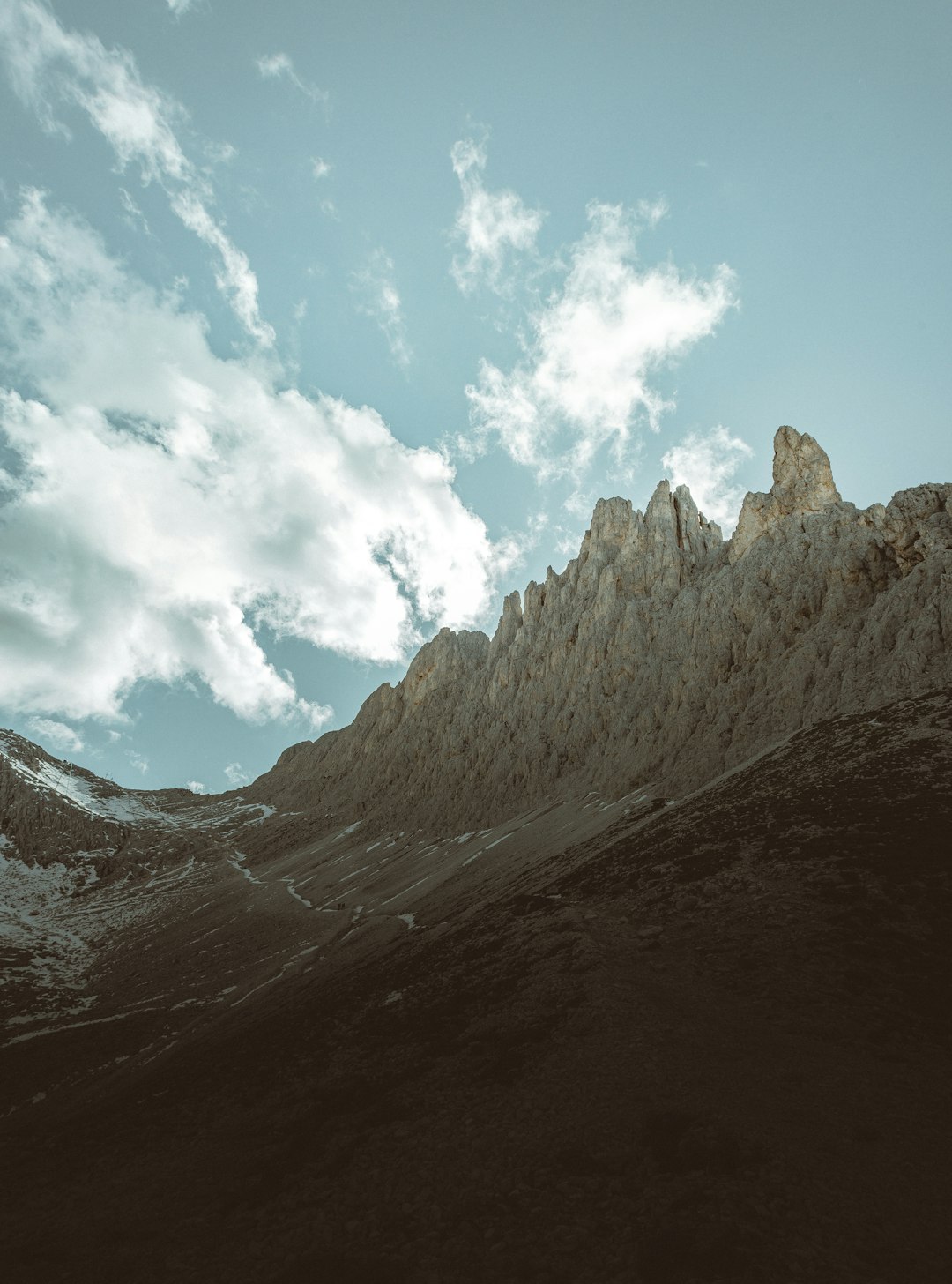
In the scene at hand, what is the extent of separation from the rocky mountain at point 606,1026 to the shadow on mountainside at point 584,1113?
0.10 meters

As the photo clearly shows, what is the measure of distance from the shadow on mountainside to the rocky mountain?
0.32ft

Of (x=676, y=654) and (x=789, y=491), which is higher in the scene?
(x=789, y=491)

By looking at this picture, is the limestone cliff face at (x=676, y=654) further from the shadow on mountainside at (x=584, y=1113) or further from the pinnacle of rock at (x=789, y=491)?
the shadow on mountainside at (x=584, y=1113)

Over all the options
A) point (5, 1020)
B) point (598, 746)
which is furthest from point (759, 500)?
point (5, 1020)

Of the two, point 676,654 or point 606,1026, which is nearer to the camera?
point 606,1026

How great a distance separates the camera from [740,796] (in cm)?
4288

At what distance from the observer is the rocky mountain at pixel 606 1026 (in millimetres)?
10852

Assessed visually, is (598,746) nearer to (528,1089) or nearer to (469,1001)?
(469,1001)

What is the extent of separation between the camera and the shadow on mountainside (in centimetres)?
1020

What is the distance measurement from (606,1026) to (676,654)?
72036 mm

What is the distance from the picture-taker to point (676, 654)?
276 ft

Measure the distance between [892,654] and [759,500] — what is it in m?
52.3

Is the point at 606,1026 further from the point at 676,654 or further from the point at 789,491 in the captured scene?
the point at 789,491

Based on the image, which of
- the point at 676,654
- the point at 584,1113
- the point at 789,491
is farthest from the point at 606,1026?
the point at 789,491
